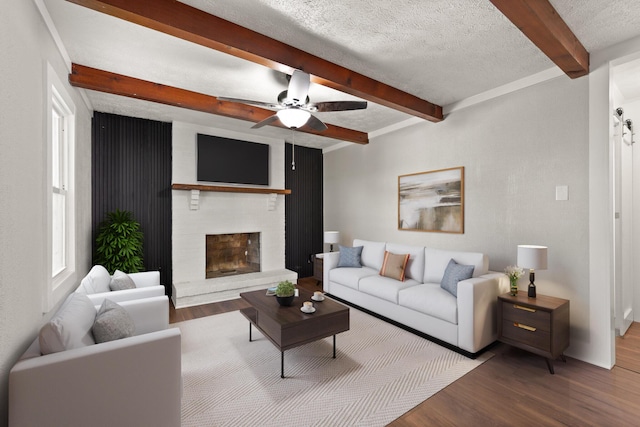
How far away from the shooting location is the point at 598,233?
2.66 meters

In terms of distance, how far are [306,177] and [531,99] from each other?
418cm

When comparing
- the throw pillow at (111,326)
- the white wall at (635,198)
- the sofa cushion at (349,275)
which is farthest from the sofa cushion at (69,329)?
the white wall at (635,198)

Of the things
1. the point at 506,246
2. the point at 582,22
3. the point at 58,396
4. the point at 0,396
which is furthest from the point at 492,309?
the point at 0,396

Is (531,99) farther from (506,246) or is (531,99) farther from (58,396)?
(58,396)

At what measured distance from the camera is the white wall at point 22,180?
1.43 metres

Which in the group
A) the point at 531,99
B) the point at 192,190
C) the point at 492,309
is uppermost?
the point at 531,99

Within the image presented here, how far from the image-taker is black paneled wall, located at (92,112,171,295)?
421 cm

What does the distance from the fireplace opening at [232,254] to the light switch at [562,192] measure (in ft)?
14.9

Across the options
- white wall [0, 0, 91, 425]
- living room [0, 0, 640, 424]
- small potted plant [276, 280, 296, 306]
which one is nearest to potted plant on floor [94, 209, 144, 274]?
living room [0, 0, 640, 424]

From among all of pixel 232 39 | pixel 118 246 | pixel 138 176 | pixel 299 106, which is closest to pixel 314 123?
pixel 299 106

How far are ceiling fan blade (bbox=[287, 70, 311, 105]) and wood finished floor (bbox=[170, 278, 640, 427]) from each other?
2664 mm

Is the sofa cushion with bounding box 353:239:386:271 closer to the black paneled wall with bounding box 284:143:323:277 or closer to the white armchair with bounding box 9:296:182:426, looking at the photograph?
the black paneled wall with bounding box 284:143:323:277

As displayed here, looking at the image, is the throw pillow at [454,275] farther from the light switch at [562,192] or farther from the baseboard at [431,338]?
the light switch at [562,192]

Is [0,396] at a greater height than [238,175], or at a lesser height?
lesser
